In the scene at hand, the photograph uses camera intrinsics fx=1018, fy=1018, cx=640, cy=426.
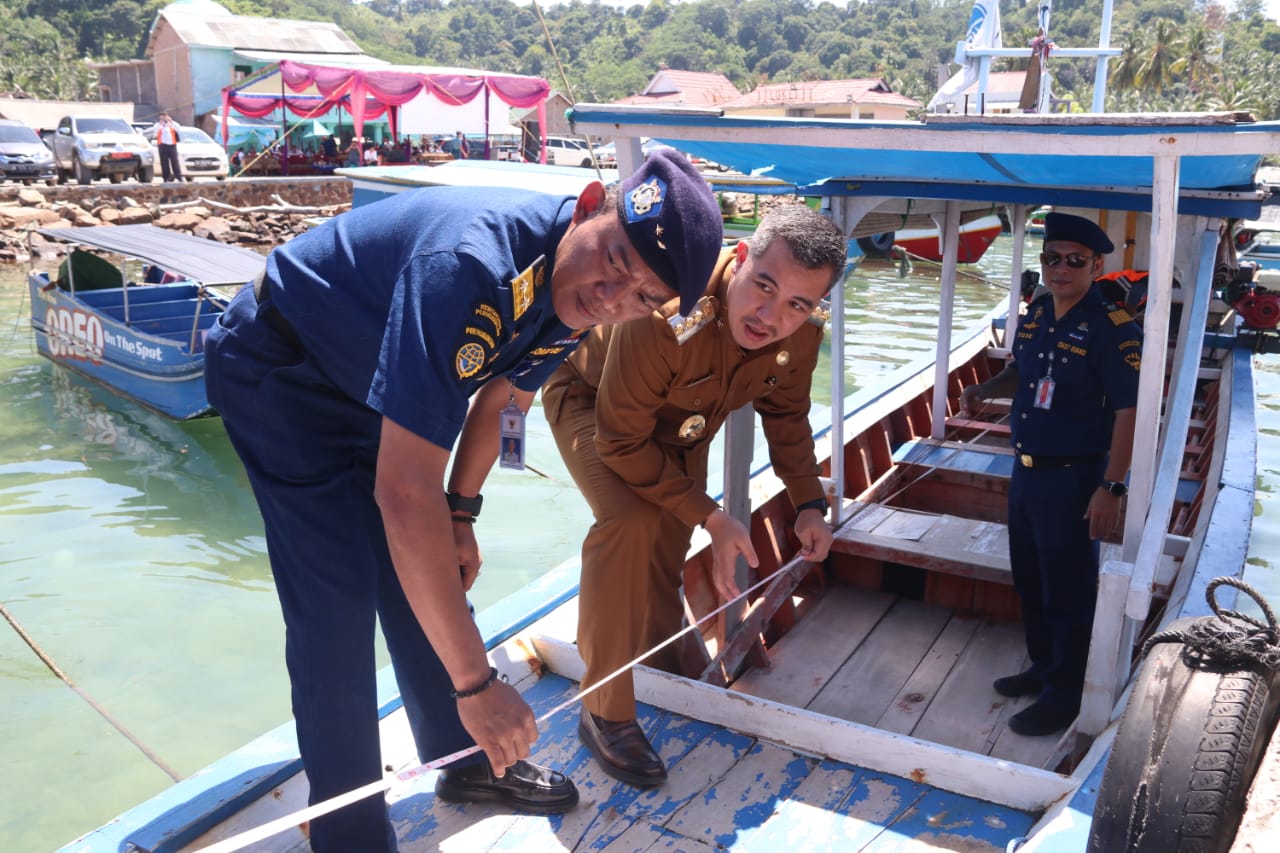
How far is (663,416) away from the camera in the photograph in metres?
2.90

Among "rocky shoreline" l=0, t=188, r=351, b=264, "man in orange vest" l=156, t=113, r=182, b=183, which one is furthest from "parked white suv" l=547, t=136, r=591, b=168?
"rocky shoreline" l=0, t=188, r=351, b=264

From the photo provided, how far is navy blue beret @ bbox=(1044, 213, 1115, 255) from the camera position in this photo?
3.29m

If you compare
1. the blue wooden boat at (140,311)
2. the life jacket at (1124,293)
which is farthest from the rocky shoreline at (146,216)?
the life jacket at (1124,293)

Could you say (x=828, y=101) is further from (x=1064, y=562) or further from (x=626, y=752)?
(x=626, y=752)

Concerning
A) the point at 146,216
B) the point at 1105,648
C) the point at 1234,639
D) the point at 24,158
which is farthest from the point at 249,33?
the point at 1234,639

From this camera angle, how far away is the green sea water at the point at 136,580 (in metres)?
4.88

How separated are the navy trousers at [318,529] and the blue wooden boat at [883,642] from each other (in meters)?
0.18

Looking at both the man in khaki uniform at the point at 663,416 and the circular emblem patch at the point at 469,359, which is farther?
the man in khaki uniform at the point at 663,416

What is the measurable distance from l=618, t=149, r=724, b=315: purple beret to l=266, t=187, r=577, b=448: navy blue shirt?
0.62 feet

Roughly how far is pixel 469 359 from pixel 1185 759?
1.43 metres

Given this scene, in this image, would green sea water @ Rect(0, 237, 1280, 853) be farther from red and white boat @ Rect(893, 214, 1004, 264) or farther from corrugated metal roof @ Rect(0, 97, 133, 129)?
corrugated metal roof @ Rect(0, 97, 133, 129)

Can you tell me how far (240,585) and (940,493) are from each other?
4.63 metres

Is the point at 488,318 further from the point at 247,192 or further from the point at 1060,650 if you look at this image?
the point at 247,192

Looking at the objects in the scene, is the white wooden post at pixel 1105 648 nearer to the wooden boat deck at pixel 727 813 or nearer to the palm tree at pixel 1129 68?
the wooden boat deck at pixel 727 813
